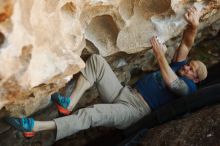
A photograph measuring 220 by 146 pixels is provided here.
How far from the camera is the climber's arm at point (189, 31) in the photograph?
3998 mm

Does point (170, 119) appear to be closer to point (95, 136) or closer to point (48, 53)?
point (95, 136)

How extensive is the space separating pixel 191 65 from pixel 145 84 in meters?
0.43

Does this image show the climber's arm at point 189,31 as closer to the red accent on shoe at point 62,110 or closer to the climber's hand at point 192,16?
the climber's hand at point 192,16

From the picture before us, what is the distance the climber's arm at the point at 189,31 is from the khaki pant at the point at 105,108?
516 mm

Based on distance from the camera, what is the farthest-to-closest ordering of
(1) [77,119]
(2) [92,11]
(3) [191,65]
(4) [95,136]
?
(4) [95,136]
(3) [191,65]
(1) [77,119]
(2) [92,11]

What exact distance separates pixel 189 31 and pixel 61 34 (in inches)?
53.4

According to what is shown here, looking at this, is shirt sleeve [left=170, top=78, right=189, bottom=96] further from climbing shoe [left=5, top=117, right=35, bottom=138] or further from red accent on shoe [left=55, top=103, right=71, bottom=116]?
climbing shoe [left=5, top=117, right=35, bottom=138]

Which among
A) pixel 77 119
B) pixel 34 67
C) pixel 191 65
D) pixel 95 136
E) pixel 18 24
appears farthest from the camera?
pixel 95 136

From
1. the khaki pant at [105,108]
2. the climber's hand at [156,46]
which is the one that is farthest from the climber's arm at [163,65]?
the khaki pant at [105,108]

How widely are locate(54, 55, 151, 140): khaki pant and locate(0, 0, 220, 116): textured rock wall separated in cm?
18

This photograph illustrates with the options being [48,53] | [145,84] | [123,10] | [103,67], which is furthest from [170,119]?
[48,53]

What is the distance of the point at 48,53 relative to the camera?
3107 mm

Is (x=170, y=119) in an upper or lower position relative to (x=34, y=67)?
lower

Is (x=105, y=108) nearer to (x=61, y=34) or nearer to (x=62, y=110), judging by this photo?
(x=62, y=110)
